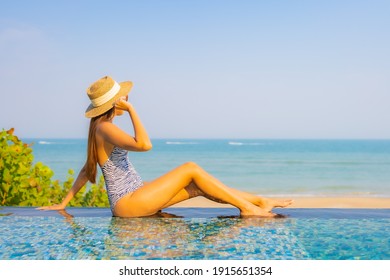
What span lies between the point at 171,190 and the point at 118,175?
59cm

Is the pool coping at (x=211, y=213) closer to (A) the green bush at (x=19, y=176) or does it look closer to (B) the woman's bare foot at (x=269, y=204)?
(B) the woman's bare foot at (x=269, y=204)

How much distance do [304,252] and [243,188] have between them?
65.6 feet

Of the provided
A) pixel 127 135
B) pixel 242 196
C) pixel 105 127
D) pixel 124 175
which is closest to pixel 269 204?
pixel 242 196

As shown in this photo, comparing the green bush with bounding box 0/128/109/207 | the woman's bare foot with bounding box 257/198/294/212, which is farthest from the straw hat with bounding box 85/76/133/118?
the green bush with bounding box 0/128/109/207

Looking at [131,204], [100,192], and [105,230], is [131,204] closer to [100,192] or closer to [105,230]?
[105,230]

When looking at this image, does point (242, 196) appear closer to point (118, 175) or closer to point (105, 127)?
point (118, 175)

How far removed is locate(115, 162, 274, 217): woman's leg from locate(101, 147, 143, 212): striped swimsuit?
85 millimetres

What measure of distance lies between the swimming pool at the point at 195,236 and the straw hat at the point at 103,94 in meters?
1.23

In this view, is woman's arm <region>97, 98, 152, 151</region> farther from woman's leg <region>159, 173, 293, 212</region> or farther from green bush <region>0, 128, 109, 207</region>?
green bush <region>0, 128, 109, 207</region>

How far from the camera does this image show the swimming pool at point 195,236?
4.39 metres

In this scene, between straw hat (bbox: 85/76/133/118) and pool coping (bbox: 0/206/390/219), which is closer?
straw hat (bbox: 85/76/133/118)

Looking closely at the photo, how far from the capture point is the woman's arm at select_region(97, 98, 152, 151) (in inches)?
195
